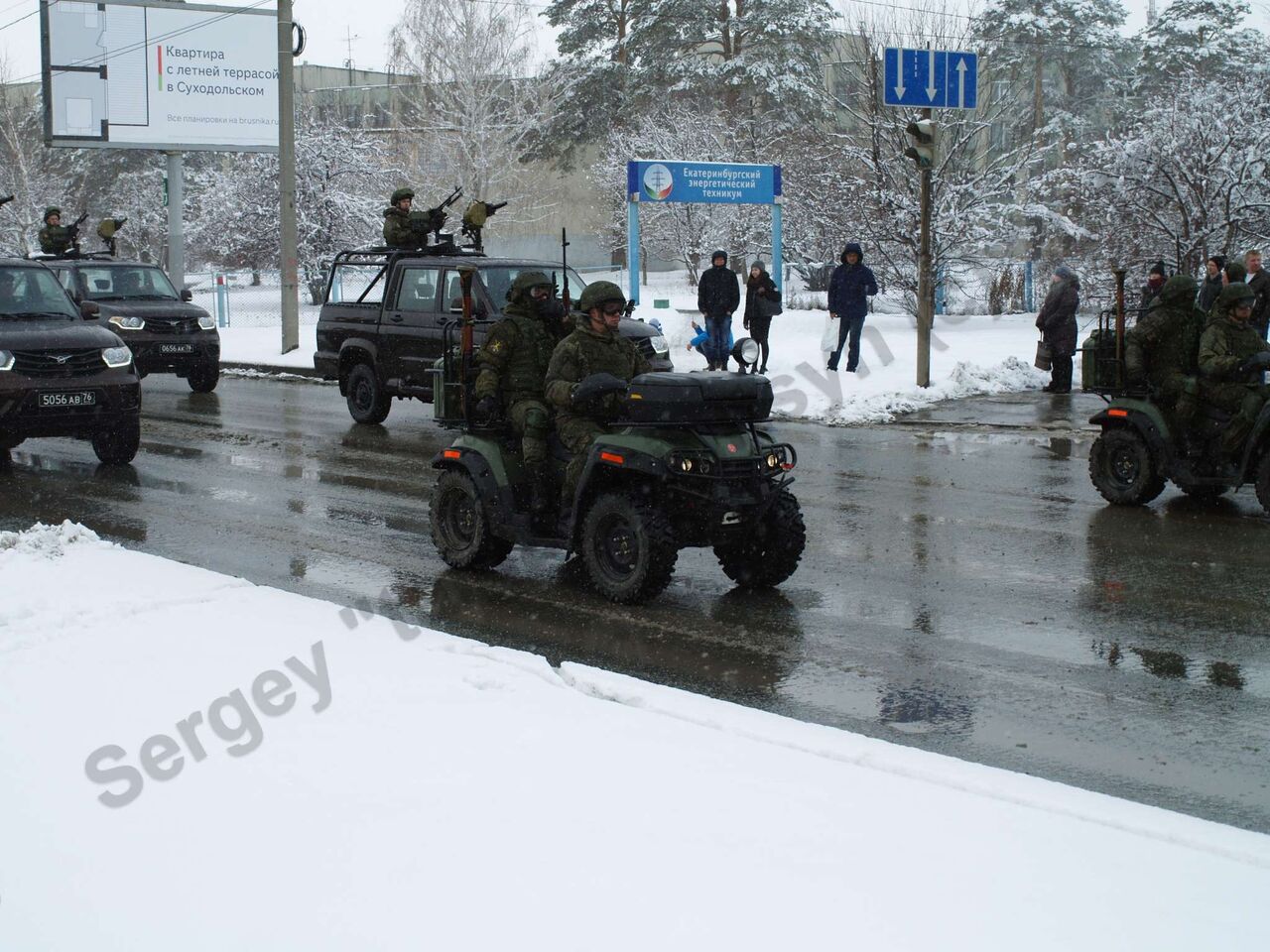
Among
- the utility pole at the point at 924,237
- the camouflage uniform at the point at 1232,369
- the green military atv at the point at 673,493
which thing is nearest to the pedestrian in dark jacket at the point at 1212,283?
the utility pole at the point at 924,237

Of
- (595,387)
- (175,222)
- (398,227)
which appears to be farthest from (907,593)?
(175,222)

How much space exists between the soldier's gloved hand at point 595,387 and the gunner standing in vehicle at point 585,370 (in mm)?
27

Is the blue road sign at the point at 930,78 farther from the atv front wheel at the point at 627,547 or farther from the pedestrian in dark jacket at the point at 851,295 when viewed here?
the atv front wheel at the point at 627,547

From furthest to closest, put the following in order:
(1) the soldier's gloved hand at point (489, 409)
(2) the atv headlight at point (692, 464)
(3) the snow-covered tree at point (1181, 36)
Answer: (3) the snow-covered tree at point (1181, 36)
(1) the soldier's gloved hand at point (489, 409)
(2) the atv headlight at point (692, 464)

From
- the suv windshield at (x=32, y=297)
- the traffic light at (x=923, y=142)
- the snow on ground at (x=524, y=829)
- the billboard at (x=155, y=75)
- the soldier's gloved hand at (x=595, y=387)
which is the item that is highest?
the billboard at (x=155, y=75)

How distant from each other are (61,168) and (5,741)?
65502mm

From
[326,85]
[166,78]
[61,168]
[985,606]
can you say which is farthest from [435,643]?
[326,85]

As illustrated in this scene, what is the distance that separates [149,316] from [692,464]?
15196 millimetres

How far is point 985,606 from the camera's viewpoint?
26.3 ft

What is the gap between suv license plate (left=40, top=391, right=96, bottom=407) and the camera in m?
13.2

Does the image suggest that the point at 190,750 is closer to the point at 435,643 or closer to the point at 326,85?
the point at 435,643

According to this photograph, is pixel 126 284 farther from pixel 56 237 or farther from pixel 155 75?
pixel 155 75

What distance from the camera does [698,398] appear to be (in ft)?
25.6

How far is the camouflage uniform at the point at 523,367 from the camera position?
27.9ft
